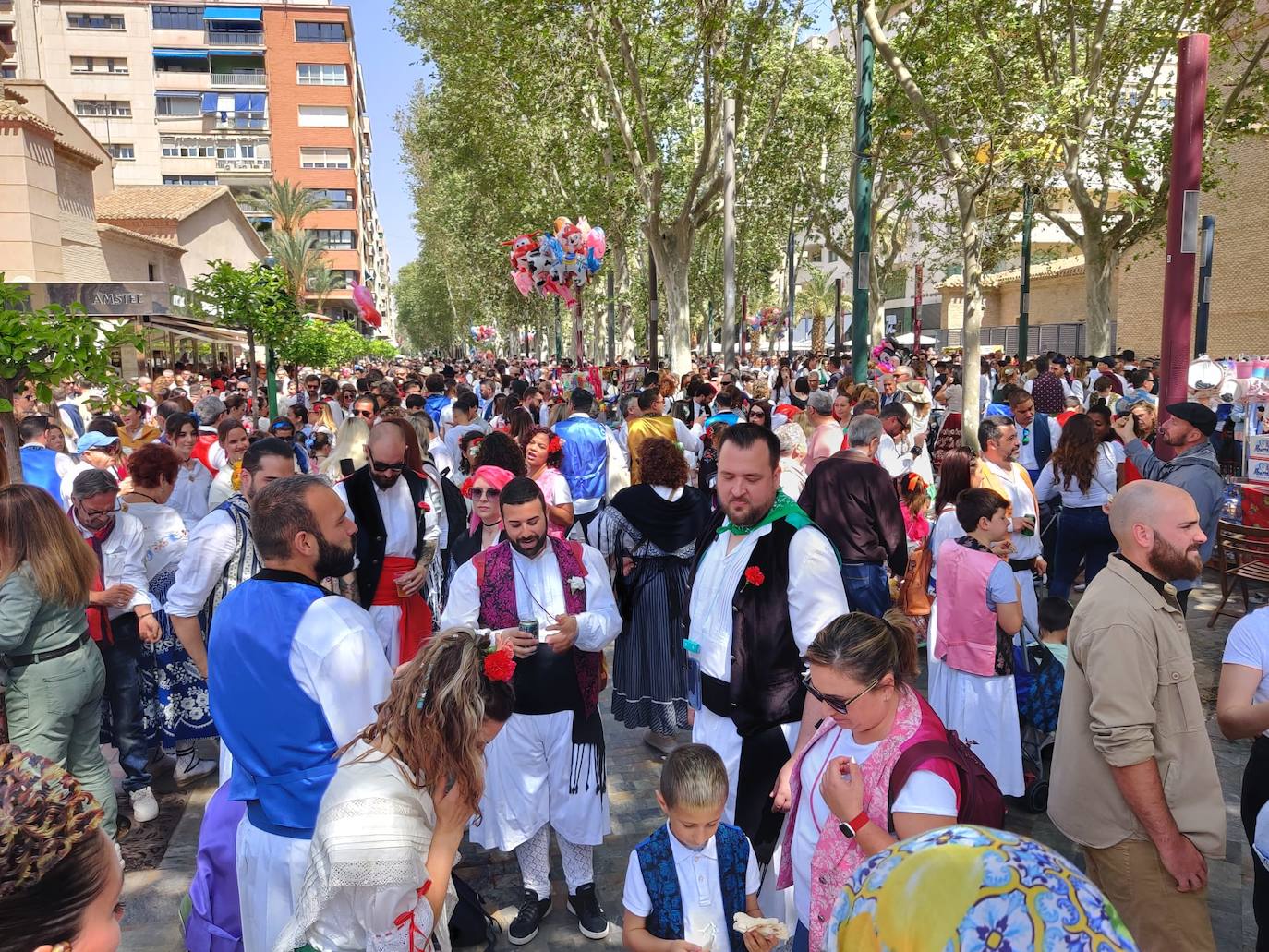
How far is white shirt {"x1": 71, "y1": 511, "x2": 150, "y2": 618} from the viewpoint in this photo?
522 centimetres

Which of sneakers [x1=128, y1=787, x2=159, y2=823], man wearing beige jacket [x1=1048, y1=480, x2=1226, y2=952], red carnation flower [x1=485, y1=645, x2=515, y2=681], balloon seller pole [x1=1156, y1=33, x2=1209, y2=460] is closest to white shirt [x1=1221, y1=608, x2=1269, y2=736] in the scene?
man wearing beige jacket [x1=1048, y1=480, x2=1226, y2=952]

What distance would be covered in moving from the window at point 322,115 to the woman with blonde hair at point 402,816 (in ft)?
250

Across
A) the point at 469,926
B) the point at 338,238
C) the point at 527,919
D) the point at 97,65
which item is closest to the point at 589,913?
the point at 527,919

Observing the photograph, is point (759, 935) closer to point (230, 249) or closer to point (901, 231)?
point (901, 231)

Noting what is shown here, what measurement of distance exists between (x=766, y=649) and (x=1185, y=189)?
5.80 meters

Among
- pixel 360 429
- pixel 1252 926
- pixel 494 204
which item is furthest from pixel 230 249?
pixel 1252 926

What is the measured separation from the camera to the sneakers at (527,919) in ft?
13.5

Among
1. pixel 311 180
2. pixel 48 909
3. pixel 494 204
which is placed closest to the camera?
pixel 48 909

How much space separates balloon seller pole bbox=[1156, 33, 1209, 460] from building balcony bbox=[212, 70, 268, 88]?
7504 cm

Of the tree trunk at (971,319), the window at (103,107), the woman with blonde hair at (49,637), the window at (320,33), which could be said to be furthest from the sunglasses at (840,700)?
the window at (320,33)

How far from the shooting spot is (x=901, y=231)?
105ft

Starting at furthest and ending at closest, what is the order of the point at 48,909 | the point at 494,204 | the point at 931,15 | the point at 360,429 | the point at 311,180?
the point at 311,180 → the point at 494,204 → the point at 931,15 → the point at 360,429 → the point at 48,909

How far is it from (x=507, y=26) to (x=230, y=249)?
98.3ft

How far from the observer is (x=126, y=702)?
5.42 m
